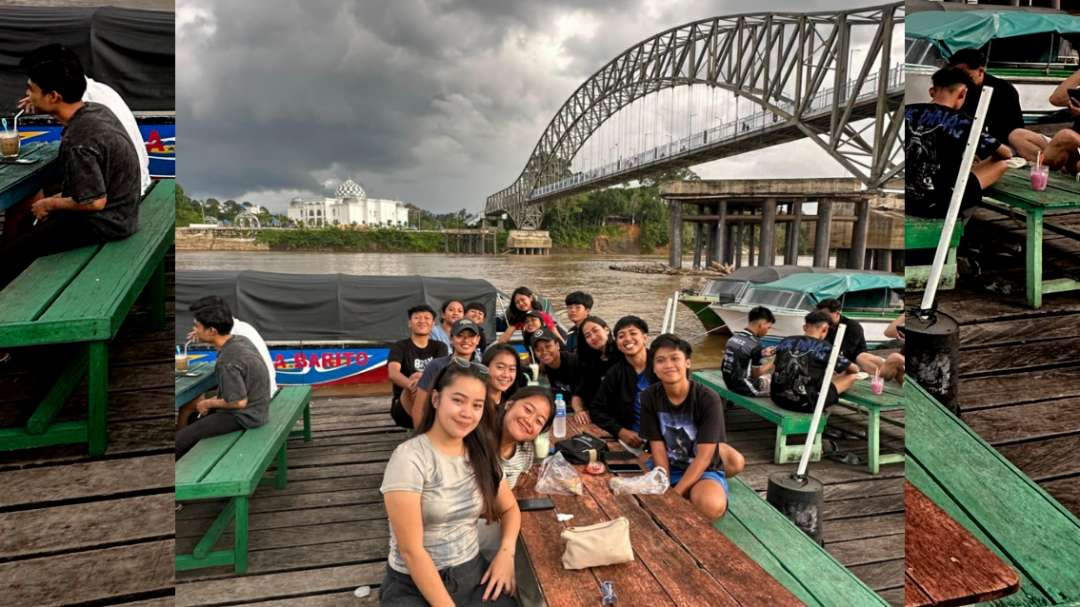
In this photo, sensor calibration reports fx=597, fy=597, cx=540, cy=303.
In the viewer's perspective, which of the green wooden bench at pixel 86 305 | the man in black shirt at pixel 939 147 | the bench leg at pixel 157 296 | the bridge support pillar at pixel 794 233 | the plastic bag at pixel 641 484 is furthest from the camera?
the plastic bag at pixel 641 484

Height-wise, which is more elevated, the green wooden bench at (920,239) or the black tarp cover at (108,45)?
the black tarp cover at (108,45)

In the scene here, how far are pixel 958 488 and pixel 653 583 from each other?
3.93 ft

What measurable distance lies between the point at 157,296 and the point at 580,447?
137 centimetres

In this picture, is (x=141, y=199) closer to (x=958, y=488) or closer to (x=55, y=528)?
(x=55, y=528)

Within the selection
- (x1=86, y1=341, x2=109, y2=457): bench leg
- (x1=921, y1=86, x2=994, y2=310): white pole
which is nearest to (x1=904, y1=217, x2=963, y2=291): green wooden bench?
(x1=921, y1=86, x2=994, y2=310): white pole

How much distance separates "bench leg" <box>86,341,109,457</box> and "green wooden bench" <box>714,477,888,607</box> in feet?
5.61

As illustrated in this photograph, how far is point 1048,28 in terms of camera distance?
185 centimetres

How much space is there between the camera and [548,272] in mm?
1789

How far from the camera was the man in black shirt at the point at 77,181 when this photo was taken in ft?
4.42

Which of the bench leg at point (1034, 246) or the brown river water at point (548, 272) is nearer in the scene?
the brown river water at point (548, 272)

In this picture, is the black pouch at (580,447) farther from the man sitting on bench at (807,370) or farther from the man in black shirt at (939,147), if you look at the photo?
the man in black shirt at (939,147)

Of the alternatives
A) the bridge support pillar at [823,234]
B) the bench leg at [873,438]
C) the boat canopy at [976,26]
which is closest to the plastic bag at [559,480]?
the bench leg at [873,438]

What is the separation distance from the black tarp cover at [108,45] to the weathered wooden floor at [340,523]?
3.07 feet

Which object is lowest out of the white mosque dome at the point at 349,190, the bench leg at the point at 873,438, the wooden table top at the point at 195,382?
the bench leg at the point at 873,438
